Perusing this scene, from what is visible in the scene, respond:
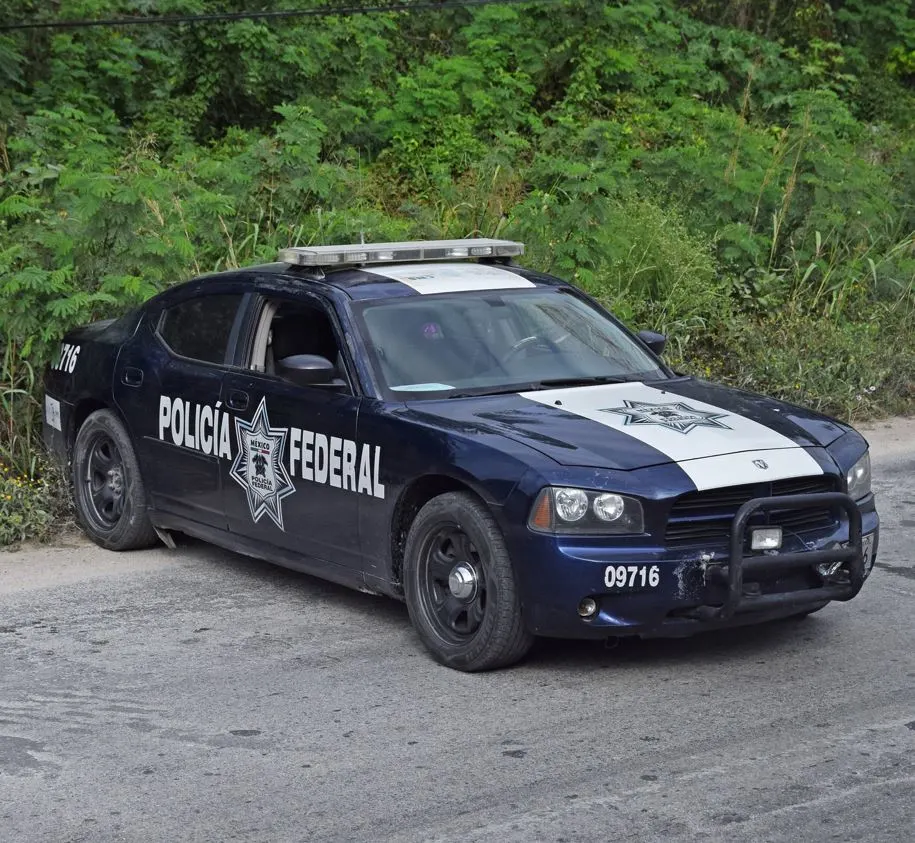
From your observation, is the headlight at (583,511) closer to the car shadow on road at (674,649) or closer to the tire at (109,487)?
the car shadow on road at (674,649)

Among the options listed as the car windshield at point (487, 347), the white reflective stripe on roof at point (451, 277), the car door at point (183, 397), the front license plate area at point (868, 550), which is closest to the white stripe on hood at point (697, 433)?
the car windshield at point (487, 347)

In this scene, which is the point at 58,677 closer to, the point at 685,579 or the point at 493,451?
the point at 493,451

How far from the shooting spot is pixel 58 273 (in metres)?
9.27

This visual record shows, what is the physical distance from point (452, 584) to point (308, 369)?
1174mm

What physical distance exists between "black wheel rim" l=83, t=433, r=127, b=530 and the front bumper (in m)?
3.15

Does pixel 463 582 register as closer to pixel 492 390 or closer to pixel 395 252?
pixel 492 390

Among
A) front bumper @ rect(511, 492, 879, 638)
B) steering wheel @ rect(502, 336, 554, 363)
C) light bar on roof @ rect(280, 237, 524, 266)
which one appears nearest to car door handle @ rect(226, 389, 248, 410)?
A: light bar on roof @ rect(280, 237, 524, 266)

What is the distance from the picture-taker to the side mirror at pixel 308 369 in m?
6.52

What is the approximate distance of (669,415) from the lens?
6277mm

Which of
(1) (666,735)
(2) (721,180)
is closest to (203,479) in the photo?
(1) (666,735)

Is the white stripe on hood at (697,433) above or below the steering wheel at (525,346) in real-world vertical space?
below

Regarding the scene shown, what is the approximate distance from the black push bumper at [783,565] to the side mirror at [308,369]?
191 cm

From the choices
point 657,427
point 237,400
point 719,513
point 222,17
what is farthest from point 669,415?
point 222,17

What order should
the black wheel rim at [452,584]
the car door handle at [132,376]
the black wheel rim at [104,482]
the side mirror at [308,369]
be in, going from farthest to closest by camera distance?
the black wheel rim at [104,482] → the car door handle at [132,376] → the side mirror at [308,369] → the black wheel rim at [452,584]
